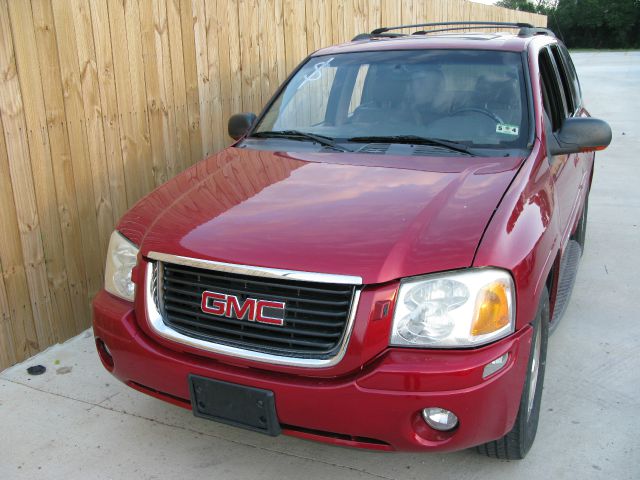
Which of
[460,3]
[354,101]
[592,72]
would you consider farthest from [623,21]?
[354,101]

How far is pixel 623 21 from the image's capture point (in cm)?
5397

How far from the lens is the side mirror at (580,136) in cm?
348

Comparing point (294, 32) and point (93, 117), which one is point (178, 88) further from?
point (294, 32)

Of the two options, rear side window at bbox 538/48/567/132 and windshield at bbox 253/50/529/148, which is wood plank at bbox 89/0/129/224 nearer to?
windshield at bbox 253/50/529/148

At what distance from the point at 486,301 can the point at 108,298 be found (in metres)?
1.64

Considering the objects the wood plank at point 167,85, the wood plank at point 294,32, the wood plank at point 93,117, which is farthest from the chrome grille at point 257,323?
the wood plank at point 294,32

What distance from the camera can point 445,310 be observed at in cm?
240

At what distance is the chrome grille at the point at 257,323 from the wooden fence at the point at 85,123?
159 cm

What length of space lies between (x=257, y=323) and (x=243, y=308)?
78mm

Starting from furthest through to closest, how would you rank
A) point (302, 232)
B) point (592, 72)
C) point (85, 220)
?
point (592, 72)
point (85, 220)
point (302, 232)

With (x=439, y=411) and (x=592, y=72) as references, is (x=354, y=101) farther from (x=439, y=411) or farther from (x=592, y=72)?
(x=592, y=72)

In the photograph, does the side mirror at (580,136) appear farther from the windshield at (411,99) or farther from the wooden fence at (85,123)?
the wooden fence at (85,123)

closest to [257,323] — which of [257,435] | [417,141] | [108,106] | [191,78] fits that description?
[257,435]

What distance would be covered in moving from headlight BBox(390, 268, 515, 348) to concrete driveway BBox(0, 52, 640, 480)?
0.85 metres
